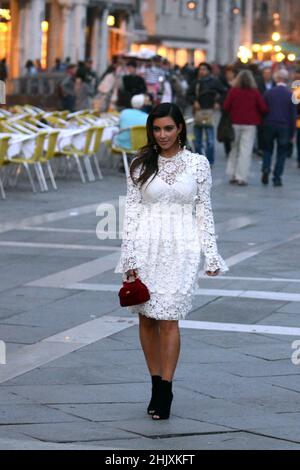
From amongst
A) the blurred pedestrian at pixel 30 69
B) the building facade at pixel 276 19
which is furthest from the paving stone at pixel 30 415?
the building facade at pixel 276 19

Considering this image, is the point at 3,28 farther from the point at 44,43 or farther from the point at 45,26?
the point at 45,26

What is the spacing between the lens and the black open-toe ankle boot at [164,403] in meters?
7.52

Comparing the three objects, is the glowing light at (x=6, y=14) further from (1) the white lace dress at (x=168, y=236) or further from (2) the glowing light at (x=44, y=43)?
(1) the white lace dress at (x=168, y=236)

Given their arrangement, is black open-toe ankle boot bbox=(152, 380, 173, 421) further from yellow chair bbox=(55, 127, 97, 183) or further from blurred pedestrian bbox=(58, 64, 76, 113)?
blurred pedestrian bbox=(58, 64, 76, 113)

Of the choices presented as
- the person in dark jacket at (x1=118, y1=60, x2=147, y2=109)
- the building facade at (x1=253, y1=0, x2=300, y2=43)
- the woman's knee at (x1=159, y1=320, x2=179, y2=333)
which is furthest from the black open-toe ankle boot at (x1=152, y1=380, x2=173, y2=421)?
the building facade at (x1=253, y1=0, x2=300, y2=43)

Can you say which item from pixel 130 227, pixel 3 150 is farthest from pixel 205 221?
pixel 3 150

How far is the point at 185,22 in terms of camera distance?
95688 mm

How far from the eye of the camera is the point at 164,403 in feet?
24.7

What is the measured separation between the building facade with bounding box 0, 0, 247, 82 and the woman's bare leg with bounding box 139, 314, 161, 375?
45.9 metres

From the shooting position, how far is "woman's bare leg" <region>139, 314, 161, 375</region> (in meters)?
7.73

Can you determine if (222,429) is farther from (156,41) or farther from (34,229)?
(156,41)

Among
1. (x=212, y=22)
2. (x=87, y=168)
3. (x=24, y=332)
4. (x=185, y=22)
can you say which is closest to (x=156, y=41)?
(x=185, y=22)

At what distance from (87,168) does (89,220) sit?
17.6 ft

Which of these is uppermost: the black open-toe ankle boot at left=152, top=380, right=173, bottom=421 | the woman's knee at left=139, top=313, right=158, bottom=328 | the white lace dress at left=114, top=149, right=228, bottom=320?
the white lace dress at left=114, top=149, right=228, bottom=320
